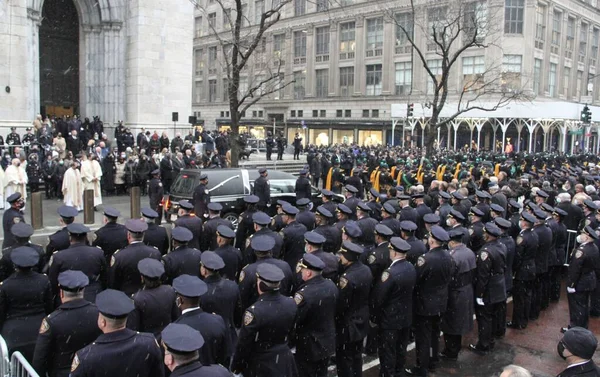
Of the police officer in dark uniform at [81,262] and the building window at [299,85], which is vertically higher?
the building window at [299,85]

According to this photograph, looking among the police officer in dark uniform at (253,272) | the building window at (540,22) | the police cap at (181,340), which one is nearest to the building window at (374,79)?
the building window at (540,22)

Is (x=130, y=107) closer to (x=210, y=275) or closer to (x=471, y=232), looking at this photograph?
(x=471, y=232)

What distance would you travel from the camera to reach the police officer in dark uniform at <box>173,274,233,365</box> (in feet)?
16.3

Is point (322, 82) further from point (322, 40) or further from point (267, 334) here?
point (267, 334)

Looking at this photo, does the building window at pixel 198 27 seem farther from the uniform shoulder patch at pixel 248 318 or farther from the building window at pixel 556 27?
the uniform shoulder patch at pixel 248 318

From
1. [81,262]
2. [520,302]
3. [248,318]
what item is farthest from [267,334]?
[520,302]

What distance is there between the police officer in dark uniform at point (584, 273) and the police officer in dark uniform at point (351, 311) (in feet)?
12.9

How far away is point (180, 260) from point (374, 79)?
173 feet

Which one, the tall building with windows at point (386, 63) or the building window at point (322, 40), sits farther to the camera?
the building window at point (322, 40)

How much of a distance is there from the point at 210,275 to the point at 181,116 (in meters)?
25.3

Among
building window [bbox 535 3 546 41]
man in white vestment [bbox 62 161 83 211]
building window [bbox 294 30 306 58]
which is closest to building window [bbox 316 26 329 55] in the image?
building window [bbox 294 30 306 58]

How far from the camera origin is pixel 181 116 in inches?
1184

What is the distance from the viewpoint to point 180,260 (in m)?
7.07

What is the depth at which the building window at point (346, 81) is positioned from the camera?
195ft
